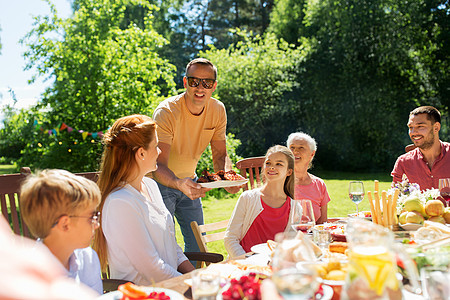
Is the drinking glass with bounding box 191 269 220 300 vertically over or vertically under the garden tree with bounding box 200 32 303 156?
under

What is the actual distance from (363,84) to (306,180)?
11232 mm

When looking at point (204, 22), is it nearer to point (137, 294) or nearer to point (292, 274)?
point (137, 294)

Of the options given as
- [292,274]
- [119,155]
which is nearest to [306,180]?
[119,155]

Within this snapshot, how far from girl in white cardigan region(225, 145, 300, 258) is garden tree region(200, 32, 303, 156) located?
1198cm

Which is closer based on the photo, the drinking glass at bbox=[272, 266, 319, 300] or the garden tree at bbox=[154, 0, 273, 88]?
the drinking glass at bbox=[272, 266, 319, 300]

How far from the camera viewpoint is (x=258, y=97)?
15953 millimetres

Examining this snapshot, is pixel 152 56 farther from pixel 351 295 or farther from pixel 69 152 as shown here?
pixel 351 295

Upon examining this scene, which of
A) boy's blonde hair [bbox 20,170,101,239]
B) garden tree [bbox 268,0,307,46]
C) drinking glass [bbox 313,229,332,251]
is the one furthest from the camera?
garden tree [bbox 268,0,307,46]

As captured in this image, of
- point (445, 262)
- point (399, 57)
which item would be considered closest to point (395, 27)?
point (399, 57)

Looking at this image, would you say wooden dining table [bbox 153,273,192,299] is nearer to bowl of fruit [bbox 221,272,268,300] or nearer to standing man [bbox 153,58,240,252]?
bowl of fruit [bbox 221,272,268,300]

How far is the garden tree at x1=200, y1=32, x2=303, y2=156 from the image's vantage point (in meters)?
15.6

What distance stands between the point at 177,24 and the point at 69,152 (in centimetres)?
1896

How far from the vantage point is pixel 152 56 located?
33.7ft

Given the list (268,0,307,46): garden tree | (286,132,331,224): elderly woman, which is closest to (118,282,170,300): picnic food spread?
(286,132,331,224): elderly woman
